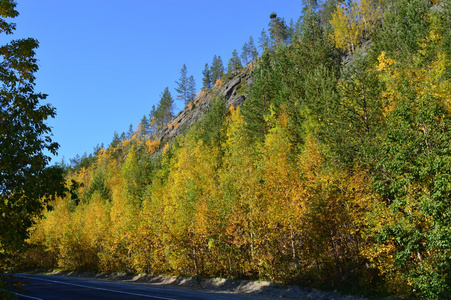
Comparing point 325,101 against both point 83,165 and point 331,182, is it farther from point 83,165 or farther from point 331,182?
point 83,165

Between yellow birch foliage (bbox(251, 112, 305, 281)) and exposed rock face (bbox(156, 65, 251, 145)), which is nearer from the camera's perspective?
yellow birch foliage (bbox(251, 112, 305, 281))

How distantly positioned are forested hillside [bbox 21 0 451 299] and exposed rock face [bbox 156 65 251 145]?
180ft

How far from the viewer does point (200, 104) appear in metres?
114

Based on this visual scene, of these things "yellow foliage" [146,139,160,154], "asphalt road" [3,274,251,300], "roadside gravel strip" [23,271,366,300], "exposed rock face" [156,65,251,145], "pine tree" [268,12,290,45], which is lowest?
"roadside gravel strip" [23,271,366,300]

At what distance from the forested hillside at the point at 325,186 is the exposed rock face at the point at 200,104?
54.8 metres

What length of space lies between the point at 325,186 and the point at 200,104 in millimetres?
96957

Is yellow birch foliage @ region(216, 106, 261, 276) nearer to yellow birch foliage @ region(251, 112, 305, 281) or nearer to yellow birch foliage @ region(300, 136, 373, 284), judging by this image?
yellow birch foliage @ region(251, 112, 305, 281)

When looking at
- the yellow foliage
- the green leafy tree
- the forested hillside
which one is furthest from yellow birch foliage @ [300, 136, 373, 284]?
the yellow foliage

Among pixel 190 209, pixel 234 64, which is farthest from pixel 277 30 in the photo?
pixel 190 209

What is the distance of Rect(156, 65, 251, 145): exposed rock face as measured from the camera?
3846 inches

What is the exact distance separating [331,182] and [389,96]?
7212mm

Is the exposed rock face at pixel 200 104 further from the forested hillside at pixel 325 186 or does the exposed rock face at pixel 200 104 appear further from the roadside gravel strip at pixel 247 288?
the roadside gravel strip at pixel 247 288

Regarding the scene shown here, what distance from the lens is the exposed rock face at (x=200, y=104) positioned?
9769cm

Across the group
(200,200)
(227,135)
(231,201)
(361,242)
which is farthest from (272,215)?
(227,135)
